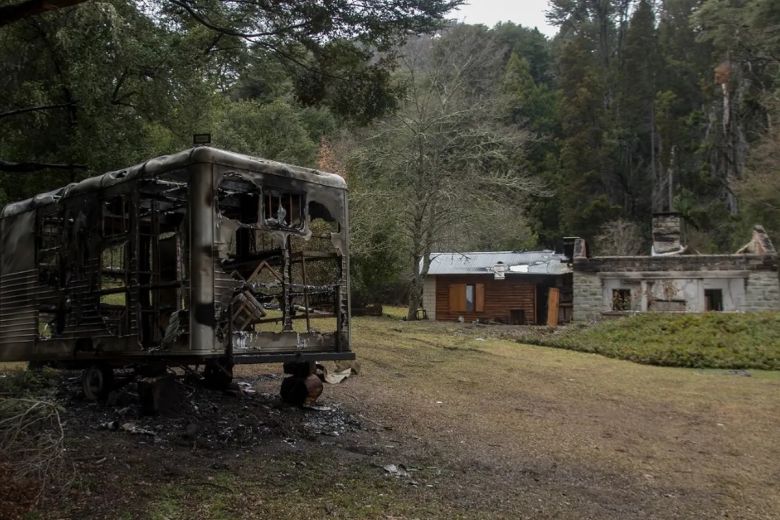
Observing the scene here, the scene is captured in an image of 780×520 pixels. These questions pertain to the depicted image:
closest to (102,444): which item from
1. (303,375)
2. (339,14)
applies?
(303,375)

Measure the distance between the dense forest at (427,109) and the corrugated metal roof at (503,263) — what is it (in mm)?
1932

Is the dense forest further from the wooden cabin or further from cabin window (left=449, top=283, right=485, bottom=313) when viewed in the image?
cabin window (left=449, top=283, right=485, bottom=313)

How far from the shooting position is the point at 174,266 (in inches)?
340

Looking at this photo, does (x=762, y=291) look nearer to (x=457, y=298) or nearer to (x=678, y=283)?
(x=678, y=283)

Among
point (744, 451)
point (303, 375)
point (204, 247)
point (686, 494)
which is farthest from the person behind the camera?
point (744, 451)

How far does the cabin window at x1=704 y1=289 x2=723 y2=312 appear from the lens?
28.8 m

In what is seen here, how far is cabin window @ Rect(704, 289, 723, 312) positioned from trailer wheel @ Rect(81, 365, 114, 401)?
25.6m

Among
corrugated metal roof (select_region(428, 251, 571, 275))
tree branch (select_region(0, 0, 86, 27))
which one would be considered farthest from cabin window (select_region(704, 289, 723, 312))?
tree branch (select_region(0, 0, 86, 27))

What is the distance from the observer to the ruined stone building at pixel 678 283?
28156 mm

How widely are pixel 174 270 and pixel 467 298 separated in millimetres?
29831

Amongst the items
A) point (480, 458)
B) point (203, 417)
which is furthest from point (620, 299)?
point (203, 417)

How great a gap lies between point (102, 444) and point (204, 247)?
2.01 meters

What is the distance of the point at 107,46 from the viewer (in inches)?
483

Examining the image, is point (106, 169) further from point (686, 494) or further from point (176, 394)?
point (686, 494)
